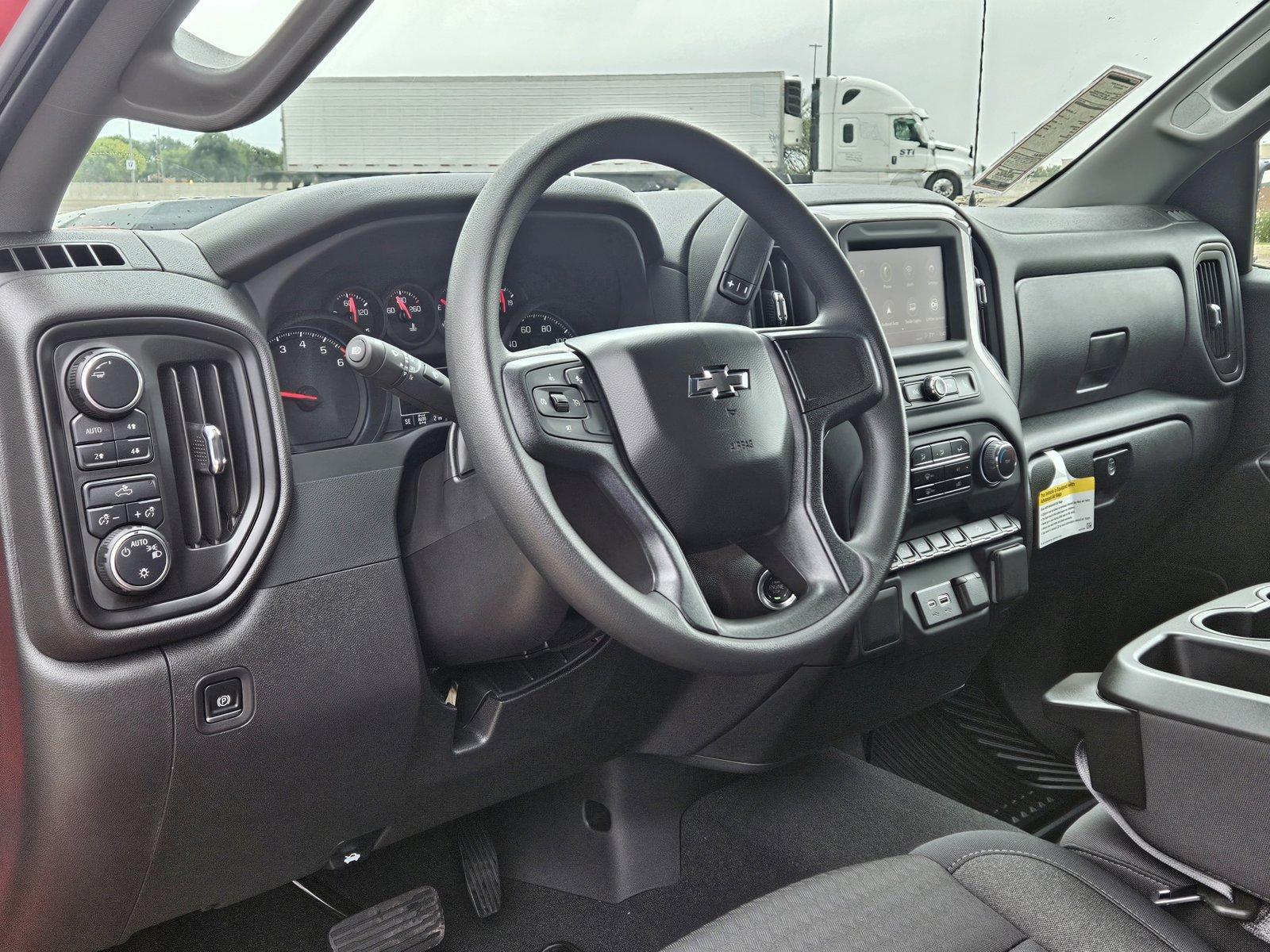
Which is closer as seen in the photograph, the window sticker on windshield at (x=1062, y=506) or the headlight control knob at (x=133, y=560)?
the headlight control knob at (x=133, y=560)

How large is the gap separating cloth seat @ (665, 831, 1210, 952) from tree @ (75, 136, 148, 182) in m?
0.95

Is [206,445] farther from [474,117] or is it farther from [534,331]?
[474,117]

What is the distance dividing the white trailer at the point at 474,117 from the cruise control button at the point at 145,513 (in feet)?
1.33

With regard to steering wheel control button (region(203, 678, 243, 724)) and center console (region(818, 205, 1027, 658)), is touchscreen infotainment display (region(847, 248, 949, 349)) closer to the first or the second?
center console (region(818, 205, 1027, 658))

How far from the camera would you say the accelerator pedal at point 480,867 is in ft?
5.97

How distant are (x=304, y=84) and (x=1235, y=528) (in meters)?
2.20

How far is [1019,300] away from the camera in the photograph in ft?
6.63

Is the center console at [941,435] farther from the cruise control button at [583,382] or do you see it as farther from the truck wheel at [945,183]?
the cruise control button at [583,382]

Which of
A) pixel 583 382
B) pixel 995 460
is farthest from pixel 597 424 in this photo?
pixel 995 460

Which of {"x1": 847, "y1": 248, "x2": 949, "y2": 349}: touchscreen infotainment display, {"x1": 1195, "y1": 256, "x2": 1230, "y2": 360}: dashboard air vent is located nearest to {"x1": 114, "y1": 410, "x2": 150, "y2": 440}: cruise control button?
{"x1": 847, "y1": 248, "x2": 949, "y2": 349}: touchscreen infotainment display

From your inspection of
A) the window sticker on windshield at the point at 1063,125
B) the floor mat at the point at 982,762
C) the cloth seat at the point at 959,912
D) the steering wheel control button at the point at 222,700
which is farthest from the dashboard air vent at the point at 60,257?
the window sticker on windshield at the point at 1063,125

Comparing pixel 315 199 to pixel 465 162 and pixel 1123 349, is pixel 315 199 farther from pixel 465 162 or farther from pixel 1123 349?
pixel 1123 349

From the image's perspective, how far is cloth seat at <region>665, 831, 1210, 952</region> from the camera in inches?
39.3

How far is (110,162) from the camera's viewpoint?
1175mm
